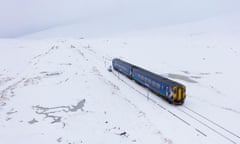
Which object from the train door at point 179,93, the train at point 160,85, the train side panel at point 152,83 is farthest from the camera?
the train side panel at point 152,83

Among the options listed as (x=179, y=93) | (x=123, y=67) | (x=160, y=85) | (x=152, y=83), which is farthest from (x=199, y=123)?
(x=123, y=67)

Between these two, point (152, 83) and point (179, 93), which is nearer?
point (179, 93)

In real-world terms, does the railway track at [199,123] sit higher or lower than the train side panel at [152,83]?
lower

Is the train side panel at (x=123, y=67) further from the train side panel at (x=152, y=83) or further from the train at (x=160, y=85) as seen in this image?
the train side panel at (x=152, y=83)

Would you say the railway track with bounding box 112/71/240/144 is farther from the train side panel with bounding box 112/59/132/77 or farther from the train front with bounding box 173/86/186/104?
the train side panel with bounding box 112/59/132/77

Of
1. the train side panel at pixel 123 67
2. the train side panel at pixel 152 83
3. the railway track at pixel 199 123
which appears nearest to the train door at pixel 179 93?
the train side panel at pixel 152 83

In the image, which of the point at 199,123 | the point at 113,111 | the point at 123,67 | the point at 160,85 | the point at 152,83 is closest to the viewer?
the point at 199,123

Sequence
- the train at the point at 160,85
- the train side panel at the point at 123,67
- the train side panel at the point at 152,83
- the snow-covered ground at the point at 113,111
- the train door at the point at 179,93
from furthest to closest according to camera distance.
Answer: the train side panel at the point at 123,67 → the train side panel at the point at 152,83 → the train at the point at 160,85 → the train door at the point at 179,93 → the snow-covered ground at the point at 113,111

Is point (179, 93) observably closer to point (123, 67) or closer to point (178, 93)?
point (178, 93)

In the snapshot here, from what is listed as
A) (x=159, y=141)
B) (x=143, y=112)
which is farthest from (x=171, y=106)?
(x=159, y=141)

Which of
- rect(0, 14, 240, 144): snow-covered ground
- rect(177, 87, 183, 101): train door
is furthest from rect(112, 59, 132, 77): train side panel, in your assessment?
rect(177, 87, 183, 101): train door
